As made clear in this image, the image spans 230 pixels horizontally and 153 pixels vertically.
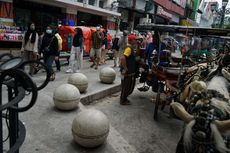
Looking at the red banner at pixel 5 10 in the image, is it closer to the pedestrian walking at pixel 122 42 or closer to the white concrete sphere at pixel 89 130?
the pedestrian walking at pixel 122 42

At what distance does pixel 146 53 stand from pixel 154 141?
392cm

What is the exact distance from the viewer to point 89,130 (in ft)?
16.2

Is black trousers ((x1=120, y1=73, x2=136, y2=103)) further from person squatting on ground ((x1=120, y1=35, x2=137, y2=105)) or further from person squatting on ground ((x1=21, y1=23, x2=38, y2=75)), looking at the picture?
person squatting on ground ((x1=21, y1=23, x2=38, y2=75))

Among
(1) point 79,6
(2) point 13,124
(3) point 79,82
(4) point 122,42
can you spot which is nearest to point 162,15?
(1) point 79,6

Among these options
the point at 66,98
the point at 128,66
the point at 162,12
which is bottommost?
the point at 66,98

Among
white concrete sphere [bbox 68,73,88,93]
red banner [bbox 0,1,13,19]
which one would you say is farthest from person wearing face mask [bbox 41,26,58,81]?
red banner [bbox 0,1,13,19]

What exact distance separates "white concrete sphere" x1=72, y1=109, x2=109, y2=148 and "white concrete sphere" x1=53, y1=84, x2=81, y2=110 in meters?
1.60

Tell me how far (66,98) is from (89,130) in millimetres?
1837

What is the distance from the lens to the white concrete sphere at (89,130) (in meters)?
4.91

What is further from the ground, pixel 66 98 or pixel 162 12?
pixel 162 12

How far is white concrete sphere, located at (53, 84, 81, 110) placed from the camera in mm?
6617

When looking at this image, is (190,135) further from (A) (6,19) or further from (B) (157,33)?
(A) (6,19)

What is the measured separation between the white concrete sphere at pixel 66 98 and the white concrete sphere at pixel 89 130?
62.8 inches

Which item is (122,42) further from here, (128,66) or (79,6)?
(79,6)
